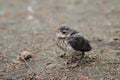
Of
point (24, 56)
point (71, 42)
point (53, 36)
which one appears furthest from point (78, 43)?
point (53, 36)

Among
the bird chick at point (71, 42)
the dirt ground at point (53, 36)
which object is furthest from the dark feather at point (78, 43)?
the dirt ground at point (53, 36)

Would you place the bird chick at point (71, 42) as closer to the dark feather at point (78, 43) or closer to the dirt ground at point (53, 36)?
the dark feather at point (78, 43)

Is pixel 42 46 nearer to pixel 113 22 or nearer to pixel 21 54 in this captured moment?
pixel 21 54

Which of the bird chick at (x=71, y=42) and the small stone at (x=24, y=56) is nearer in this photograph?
the bird chick at (x=71, y=42)

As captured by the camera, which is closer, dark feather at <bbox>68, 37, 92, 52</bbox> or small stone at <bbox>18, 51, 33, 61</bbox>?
dark feather at <bbox>68, 37, 92, 52</bbox>

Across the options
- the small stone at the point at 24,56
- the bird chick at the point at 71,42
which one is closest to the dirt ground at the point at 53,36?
the small stone at the point at 24,56

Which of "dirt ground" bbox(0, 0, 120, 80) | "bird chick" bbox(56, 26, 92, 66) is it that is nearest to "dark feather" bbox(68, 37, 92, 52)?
"bird chick" bbox(56, 26, 92, 66)

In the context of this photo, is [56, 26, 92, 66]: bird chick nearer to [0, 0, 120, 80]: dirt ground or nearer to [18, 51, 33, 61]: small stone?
[0, 0, 120, 80]: dirt ground

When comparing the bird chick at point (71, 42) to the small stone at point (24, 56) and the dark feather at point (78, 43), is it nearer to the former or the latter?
the dark feather at point (78, 43)

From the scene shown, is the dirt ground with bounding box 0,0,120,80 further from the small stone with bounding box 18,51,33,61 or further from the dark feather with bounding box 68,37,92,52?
the dark feather with bounding box 68,37,92,52
